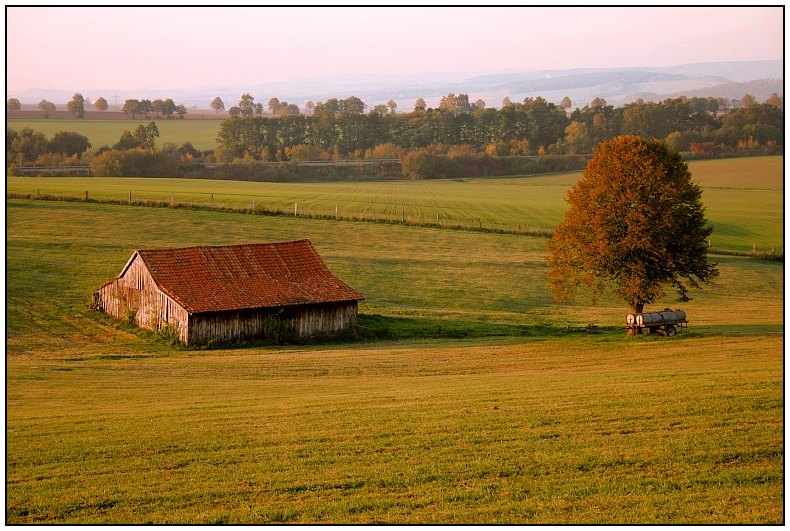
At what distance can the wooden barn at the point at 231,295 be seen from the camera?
39.5 m

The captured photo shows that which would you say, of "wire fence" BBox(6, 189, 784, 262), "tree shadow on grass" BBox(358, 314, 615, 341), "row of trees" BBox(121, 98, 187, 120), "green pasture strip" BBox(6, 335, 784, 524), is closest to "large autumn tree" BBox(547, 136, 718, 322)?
"tree shadow on grass" BBox(358, 314, 615, 341)

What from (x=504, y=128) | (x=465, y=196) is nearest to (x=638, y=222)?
(x=465, y=196)

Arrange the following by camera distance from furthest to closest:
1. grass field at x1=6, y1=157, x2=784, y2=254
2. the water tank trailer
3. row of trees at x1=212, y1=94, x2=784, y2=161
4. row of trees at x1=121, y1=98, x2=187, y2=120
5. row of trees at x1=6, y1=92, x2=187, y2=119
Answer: row of trees at x1=121, y1=98, x2=187, y2=120
row of trees at x1=212, y1=94, x2=784, y2=161
row of trees at x1=6, y1=92, x2=187, y2=119
grass field at x1=6, y1=157, x2=784, y2=254
the water tank trailer

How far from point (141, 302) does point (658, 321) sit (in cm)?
2327

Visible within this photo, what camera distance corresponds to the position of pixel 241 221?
7188cm

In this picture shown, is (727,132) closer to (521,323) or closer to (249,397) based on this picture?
(521,323)

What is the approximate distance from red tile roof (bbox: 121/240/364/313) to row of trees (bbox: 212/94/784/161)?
91547mm

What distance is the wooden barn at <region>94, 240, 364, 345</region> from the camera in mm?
39469

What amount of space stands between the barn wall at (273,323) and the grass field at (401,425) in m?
1.27

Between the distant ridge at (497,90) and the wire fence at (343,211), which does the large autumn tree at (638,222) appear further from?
the distant ridge at (497,90)

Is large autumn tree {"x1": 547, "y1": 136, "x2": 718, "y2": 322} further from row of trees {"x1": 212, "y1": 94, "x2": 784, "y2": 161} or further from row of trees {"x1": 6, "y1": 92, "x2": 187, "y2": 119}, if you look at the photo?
row of trees {"x1": 6, "y1": 92, "x2": 187, "y2": 119}

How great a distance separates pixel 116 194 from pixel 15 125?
48.9m

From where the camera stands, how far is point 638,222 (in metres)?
39.8

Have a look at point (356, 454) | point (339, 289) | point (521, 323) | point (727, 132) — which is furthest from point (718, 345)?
point (727, 132)
